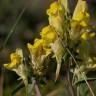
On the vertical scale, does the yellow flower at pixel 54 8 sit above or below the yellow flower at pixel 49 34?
above

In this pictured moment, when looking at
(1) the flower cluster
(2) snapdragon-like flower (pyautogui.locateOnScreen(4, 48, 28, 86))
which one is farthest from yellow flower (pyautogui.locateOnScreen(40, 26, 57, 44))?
(2) snapdragon-like flower (pyautogui.locateOnScreen(4, 48, 28, 86))

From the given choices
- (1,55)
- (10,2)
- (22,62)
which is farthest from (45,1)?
(22,62)

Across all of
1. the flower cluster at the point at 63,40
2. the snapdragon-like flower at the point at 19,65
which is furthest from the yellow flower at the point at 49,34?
the snapdragon-like flower at the point at 19,65

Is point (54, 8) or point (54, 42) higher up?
point (54, 8)

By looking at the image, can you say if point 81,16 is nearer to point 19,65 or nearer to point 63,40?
point 63,40

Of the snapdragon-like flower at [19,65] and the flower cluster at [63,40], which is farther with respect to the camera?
the snapdragon-like flower at [19,65]

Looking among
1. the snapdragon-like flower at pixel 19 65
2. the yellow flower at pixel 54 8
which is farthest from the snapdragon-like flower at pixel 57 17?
the snapdragon-like flower at pixel 19 65

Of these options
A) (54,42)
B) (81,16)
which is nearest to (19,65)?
(54,42)

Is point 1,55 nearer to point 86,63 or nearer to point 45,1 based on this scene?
point 45,1

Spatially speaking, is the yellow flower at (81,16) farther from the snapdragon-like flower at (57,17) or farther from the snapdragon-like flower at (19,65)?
the snapdragon-like flower at (19,65)
